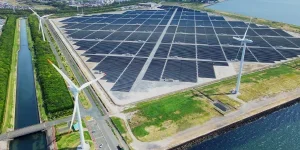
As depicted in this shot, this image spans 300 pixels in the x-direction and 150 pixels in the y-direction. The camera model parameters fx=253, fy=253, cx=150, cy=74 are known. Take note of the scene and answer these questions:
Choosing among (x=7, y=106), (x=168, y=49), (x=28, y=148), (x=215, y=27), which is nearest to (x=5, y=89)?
(x=7, y=106)

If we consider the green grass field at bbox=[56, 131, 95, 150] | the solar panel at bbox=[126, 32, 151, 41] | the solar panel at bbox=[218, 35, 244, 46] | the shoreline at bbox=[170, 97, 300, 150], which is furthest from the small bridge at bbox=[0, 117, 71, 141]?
the solar panel at bbox=[218, 35, 244, 46]

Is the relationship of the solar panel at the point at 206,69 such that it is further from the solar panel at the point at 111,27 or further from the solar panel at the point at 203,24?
the solar panel at the point at 111,27

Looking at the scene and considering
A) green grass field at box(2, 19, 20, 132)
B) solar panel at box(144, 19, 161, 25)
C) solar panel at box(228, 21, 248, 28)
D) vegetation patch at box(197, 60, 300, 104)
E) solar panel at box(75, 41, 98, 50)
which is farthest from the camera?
solar panel at box(144, 19, 161, 25)

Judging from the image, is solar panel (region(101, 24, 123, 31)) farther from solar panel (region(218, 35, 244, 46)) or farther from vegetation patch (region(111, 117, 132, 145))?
vegetation patch (region(111, 117, 132, 145))

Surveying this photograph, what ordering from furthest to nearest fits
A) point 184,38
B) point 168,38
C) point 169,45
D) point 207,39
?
point 168,38 → point 184,38 → point 207,39 → point 169,45

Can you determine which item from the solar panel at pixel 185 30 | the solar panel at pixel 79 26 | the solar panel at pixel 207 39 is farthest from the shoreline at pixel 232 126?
the solar panel at pixel 79 26

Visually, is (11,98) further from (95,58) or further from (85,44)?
(85,44)

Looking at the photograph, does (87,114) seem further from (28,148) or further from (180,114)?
(180,114)

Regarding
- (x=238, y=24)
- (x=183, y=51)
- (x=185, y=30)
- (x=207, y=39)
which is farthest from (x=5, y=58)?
(x=238, y=24)
